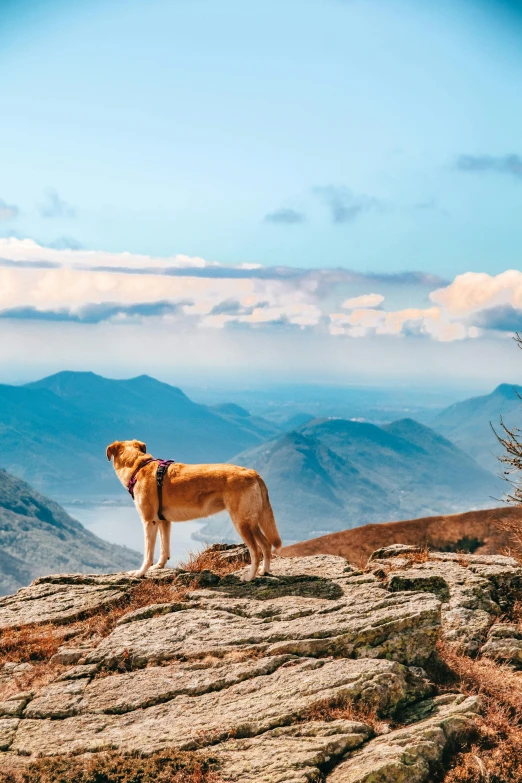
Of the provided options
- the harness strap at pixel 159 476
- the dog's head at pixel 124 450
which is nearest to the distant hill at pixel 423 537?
the dog's head at pixel 124 450

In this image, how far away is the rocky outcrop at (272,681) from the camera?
276 inches

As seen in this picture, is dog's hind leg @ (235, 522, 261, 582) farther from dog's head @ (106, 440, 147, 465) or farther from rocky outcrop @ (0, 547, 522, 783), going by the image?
dog's head @ (106, 440, 147, 465)

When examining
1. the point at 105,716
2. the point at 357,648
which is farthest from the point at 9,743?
the point at 357,648

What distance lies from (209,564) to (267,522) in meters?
2.01

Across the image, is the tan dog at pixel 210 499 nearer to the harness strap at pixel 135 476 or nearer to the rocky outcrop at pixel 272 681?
the harness strap at pixel 135 476

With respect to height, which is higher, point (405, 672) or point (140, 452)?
point (140, 452)

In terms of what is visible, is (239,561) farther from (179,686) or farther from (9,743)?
(9,743)

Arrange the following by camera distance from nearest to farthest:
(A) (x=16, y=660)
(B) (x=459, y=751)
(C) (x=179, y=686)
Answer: (B) (x=459, y=751) → (C) (x=179, y=686) → (A) (x=16, y=660)

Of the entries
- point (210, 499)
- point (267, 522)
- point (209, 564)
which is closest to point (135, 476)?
point (210, 499)

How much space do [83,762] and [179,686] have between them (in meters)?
1.44

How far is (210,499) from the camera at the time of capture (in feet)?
37.7

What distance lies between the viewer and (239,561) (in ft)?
43.0

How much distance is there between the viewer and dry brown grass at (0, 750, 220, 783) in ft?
21.8

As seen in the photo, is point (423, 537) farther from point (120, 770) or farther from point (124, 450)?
point (120, 770)
